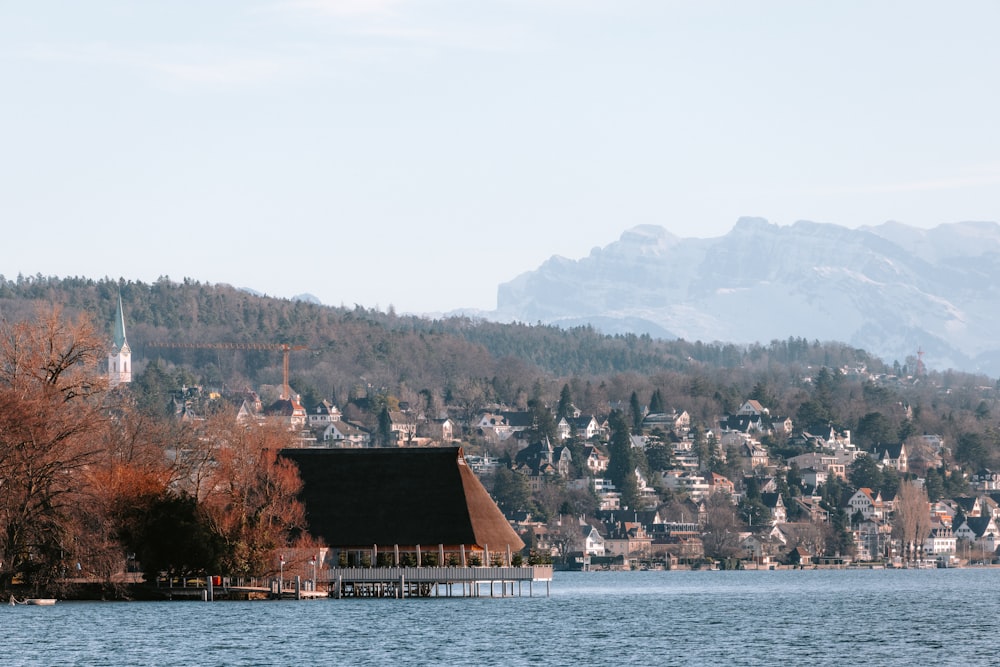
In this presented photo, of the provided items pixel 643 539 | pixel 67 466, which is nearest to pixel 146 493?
pixel 67 466

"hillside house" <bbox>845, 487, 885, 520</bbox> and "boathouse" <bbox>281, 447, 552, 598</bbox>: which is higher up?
"hillside house" <bbox>845, 487, 885, 520</bbox>

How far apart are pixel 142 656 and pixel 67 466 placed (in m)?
19.5

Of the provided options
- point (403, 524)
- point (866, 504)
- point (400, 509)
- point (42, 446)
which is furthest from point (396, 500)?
point (866, 504)

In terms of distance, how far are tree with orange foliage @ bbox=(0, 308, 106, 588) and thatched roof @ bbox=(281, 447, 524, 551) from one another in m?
14.1

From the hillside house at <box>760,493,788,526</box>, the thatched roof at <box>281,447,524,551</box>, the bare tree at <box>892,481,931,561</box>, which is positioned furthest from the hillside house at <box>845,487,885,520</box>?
the thatched roof at <box>281,447,524,551</box>

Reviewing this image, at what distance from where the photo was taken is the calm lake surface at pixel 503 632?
→ 163 feet

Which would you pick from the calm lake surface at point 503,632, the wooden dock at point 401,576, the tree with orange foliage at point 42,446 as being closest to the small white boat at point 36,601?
the calm lake surface at point 503,632

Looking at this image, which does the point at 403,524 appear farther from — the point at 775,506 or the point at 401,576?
the point at 775,506

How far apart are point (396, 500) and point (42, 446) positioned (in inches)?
757

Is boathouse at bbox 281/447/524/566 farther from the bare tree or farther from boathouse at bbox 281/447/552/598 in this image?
the bare tree

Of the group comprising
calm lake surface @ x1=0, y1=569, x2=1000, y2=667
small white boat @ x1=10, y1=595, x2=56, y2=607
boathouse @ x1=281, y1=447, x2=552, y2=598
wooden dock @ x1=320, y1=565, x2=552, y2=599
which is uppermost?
boathouse @ x1=281, y1=447, x2=552, y2=598

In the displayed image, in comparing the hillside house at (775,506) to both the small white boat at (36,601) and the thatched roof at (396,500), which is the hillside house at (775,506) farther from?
the small white boat at (36,601)

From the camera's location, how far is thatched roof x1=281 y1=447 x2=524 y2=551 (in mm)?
80000

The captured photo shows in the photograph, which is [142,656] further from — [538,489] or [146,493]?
[538,489]
